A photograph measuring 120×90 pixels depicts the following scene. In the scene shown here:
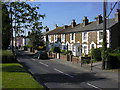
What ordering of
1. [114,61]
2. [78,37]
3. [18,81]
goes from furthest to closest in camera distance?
[78,37], [114,61], [18,81]

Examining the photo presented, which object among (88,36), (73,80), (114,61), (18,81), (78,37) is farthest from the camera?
(78,37)

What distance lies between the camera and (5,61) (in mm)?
17203

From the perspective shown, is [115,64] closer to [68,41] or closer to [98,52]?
[98,52]

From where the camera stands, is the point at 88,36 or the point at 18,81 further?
the point at 88,36

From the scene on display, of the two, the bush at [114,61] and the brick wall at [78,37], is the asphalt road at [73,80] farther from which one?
the brick wall at [78,37]

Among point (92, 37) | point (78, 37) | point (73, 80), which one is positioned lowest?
point (73, 80)

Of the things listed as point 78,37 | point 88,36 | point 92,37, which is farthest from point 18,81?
point 78,37

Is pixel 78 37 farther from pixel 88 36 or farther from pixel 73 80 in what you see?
pixel 73 80

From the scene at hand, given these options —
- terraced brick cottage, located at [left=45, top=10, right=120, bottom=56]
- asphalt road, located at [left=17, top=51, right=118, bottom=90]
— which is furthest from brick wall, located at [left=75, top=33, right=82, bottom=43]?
asphalt road, located at [left=17, top=51, right=118, bottom=90]

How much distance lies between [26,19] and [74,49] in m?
24.0

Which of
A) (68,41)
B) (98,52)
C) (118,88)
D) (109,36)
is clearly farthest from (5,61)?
(68,41)

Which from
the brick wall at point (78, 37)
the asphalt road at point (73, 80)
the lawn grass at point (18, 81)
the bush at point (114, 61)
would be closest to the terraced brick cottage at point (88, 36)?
the brick wall at point (78, 37)

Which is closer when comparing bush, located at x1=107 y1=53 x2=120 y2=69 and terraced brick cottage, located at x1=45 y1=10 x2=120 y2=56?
bush, located at x1=107 y1=53 x2=120 y2=69

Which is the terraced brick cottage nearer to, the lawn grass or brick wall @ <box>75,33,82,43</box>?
brick wall @ <box>75,33,82,43</box>
